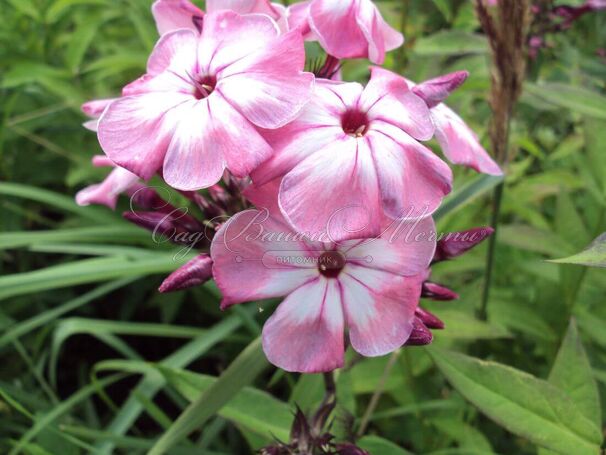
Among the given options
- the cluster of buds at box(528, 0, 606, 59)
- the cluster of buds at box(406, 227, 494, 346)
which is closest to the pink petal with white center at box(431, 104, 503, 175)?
the cluster of buds at box(406, 227, 494, 346)

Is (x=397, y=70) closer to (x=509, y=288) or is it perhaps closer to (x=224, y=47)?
(x=509, y=288)

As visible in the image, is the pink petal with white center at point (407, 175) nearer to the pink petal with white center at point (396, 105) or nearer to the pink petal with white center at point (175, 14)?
the pink petal with white center at point (396, 105)

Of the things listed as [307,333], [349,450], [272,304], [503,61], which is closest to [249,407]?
→ [349,450]

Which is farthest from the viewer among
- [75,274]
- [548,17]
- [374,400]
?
[548,17]

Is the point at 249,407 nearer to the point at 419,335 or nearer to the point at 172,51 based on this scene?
the point at 419,335

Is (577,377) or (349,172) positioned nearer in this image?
(349,172)

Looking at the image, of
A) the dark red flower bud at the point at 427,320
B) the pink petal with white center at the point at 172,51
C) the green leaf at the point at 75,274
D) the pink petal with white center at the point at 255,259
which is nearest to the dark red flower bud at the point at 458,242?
the dark red flower bud at the point at 427,320
